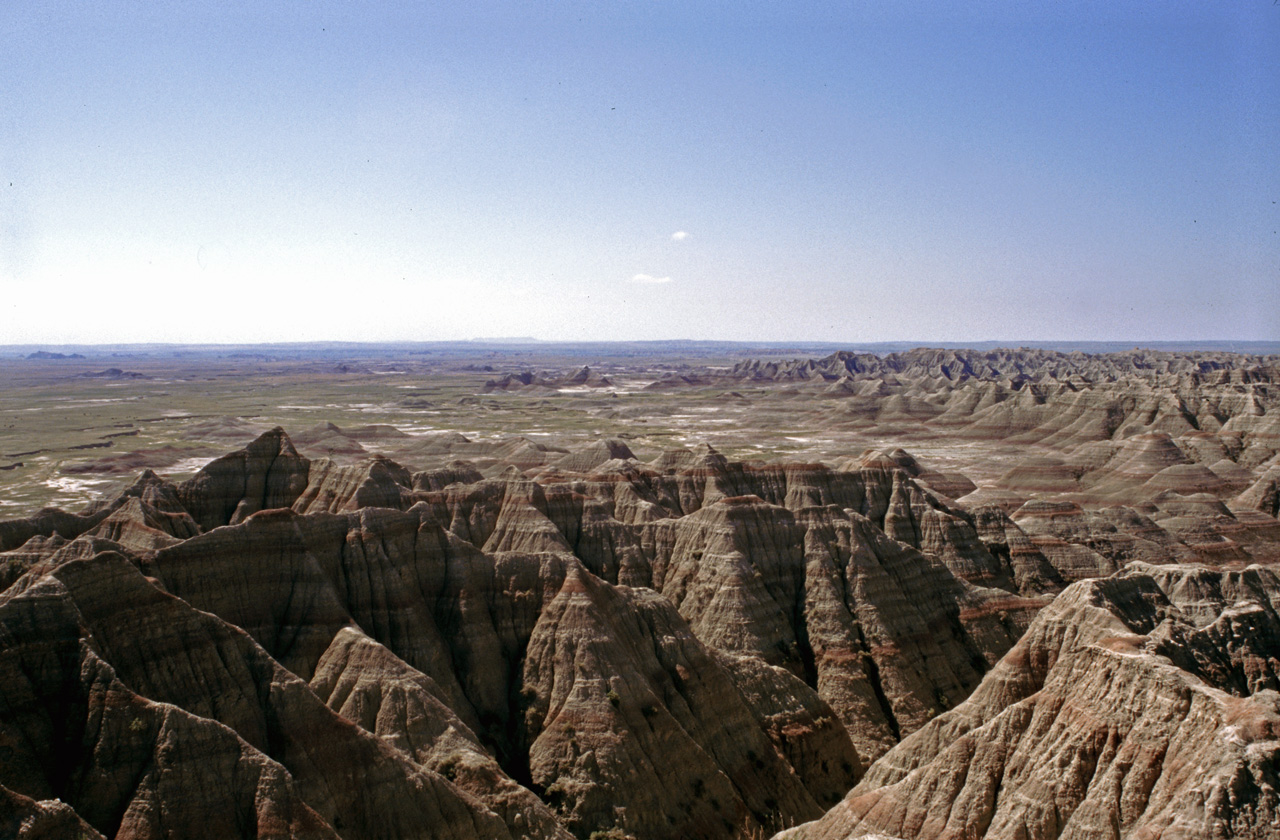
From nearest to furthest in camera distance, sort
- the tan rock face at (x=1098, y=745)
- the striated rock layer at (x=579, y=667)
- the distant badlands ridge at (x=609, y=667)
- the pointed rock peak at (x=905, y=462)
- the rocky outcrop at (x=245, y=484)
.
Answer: the tan rock face at (x=1098, y=745), the distant badlands ridge at (x=609, y=667), the striated rock layer at (x=579, y=667), the rocky outcrop at (x=245, y=484), the pointed rock peak at (x=905, y=462)

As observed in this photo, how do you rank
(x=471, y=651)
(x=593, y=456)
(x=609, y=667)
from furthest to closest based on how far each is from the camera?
(x=593, y=456), (x=471, y=651), (x=609, y=667)

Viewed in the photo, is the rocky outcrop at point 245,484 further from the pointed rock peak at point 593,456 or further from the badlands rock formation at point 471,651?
the pointed rock peak at point 593,456

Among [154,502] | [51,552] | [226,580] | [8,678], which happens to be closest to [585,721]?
[226,580]

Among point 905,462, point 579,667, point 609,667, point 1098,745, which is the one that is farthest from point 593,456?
Result: point 1098,745

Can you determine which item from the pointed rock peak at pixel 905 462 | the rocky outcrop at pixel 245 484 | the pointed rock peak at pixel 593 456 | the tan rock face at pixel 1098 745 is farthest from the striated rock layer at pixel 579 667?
the pointed rock peak at pixel 593 456

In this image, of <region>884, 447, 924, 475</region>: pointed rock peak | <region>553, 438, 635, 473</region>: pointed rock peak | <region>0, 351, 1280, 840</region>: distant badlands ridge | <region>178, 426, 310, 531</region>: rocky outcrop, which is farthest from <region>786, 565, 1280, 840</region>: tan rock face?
<region>553, 438, 635, 473</region>: pointed rock peak

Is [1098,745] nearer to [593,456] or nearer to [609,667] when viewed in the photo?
[609,667]

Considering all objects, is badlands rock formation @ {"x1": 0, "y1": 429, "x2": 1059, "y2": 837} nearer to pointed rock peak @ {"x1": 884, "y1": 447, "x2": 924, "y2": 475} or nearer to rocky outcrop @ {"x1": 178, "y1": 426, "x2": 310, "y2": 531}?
rocky outcrop @ {"x1": 178, "y1": 426, "x2": 310, "y2": 531}
